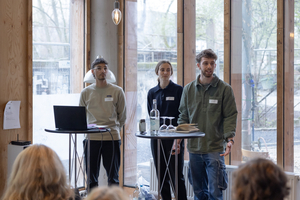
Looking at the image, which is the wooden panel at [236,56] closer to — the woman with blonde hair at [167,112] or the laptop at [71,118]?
the woman with blonde hair at [167,112]

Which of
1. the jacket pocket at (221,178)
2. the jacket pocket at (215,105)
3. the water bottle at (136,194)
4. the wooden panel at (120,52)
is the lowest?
the water bottle at (136,194)

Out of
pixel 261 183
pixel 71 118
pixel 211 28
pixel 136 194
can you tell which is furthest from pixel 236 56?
pixel 261 183

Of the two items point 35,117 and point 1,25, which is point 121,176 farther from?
point 1,25

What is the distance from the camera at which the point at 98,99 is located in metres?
3.84

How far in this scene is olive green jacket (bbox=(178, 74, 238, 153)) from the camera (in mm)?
3158

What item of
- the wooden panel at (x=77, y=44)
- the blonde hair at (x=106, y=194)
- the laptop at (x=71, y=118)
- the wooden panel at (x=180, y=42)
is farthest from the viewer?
the wooden panel at (x=77, y=44)

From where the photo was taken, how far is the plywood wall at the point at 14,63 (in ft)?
12.1

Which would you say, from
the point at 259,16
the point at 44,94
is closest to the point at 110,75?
the point at 44,94

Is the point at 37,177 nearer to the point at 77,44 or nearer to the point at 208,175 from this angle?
the point at 208,175

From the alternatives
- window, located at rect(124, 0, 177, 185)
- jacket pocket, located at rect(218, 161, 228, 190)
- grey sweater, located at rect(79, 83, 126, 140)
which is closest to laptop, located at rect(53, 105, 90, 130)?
grey sweater, located at rect(79, 83, 126, 140)

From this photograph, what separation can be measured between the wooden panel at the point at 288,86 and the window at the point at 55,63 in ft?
8.79

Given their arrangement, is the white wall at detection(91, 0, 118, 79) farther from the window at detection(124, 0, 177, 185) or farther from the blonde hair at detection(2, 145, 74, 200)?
the blonde hair at detection(2, 145, 74, 200)

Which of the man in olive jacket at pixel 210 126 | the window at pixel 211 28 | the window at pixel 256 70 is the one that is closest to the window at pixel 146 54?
the window at pixel 211 28

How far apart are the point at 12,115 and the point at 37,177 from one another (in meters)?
2.64
